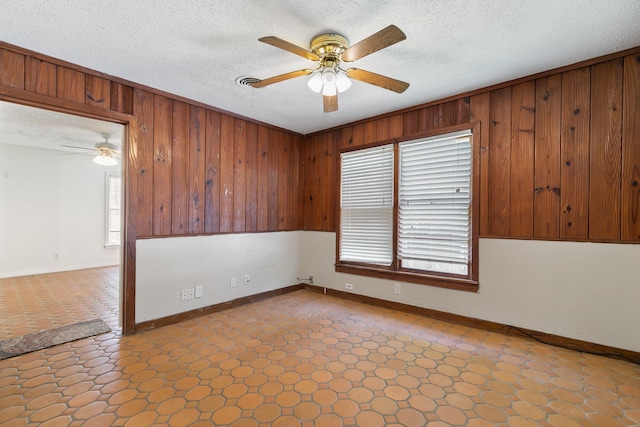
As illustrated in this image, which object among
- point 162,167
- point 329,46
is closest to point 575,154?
point 329,46

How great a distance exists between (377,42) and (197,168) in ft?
8.29

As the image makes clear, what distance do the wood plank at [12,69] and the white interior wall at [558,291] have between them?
4319mm

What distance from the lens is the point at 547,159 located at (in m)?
2.70

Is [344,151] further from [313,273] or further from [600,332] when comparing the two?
[600,332]

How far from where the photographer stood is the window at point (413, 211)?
10.4 feet

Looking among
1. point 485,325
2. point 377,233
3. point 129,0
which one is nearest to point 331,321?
point 377,233

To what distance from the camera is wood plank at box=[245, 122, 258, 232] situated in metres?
4.00

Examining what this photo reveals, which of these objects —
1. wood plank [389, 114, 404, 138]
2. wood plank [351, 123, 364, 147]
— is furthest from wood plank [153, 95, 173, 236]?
wood plank [389, 114, 404, 138]

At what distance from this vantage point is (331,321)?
3.23 metres

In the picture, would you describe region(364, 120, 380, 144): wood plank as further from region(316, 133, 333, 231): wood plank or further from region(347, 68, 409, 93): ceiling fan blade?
region(347, 68, 409, 93): ceiling fan blade

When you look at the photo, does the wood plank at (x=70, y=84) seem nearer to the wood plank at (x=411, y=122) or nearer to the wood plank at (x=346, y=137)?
the wood plank at (x=346, y=137)

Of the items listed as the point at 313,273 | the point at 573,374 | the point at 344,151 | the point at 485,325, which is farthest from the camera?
the point at 313,273

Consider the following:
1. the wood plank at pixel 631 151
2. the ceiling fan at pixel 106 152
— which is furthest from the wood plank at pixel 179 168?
the wood plank at pixel 631 151

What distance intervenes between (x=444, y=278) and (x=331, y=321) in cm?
137
